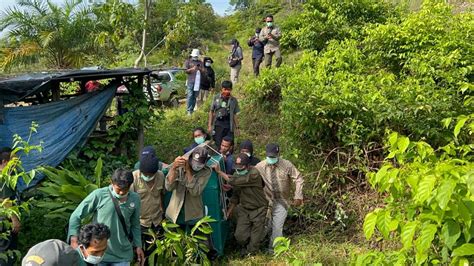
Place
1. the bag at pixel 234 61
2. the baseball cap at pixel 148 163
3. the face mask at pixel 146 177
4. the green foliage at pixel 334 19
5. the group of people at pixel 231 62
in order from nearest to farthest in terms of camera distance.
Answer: the baseball cap at pixel 148 163 < the face mask at pixel 146 177 < the group of people at pixel 231 62 < the green foliage at pixel 334 19 < the bag at pixel 234 61

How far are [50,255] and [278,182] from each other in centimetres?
367

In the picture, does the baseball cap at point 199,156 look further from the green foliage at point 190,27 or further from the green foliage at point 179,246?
the green foliage at point 190,27

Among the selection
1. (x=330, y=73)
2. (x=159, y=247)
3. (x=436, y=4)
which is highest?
(x=436, y=4)

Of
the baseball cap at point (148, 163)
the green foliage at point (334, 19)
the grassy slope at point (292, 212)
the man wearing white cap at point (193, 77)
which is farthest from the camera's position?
the green foliage at point (334, 19)

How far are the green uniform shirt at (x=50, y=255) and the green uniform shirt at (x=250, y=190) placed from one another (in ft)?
10.3

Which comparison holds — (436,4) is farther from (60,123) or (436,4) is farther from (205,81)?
(60,123)

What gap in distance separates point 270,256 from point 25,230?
2.94 meters

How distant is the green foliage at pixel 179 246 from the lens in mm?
5531

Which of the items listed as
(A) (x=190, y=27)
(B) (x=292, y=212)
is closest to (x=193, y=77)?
(A) (x=190, y=27)

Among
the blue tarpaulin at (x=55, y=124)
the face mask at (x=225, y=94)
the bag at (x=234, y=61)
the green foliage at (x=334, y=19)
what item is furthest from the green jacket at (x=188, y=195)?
the bag at (x=234, y=61)

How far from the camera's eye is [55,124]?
7.45 m

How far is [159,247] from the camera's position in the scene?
5.49m

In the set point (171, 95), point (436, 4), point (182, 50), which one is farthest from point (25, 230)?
point (182, 50)

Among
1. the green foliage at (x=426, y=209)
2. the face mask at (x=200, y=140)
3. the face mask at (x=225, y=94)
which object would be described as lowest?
the face mask at (x=200, y=140)
